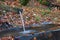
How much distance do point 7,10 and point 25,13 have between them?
1498mm

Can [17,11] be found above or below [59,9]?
above

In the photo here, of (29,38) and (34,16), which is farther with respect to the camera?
(34,16)

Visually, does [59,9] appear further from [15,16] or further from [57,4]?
[15,16]

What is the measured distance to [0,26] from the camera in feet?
36.9

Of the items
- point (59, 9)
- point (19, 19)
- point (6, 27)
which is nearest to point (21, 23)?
point (19, 19)

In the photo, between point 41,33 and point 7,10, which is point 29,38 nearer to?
point 41,33

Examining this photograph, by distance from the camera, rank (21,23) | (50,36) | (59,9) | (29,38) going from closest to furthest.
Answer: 1. (29,38)
2. (50,36)
3. (21,23)
4. (59,9)

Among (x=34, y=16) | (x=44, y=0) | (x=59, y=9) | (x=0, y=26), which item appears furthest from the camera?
(x=44, y=0)

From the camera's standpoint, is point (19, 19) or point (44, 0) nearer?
point (19, 19)

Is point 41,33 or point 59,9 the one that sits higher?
point 41,33

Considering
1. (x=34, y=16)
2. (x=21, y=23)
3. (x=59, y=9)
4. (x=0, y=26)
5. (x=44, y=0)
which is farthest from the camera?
(x=44, y=0)

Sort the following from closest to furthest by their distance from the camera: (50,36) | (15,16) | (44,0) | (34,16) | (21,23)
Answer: (50,36), (21,23), (15,16), (34,16), (44,0)

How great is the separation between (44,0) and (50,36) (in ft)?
44.3

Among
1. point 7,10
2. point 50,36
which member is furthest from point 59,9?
point 50,36
